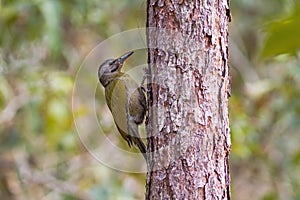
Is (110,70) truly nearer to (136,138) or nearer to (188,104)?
(136,138)

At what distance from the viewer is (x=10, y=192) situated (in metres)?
4.57

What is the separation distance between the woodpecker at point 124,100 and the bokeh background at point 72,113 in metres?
1.09

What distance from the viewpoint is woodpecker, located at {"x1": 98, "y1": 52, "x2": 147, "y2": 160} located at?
6.66ft

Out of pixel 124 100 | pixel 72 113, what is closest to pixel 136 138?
pixel 124 100

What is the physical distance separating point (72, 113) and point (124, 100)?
1940mm

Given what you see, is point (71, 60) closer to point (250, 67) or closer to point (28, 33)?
point (28, 33)

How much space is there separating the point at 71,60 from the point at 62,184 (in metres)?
1.02

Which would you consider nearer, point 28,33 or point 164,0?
point 164,0

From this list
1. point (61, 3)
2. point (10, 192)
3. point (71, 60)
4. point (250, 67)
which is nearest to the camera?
point (61, 3)

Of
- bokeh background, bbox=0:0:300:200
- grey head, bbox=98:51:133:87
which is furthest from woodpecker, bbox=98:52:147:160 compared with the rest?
bokeh background, bbox=0:0:300:200

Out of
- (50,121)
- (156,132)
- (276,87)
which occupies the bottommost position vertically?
(156,132)

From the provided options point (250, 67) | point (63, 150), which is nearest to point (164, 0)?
point (63, 150)

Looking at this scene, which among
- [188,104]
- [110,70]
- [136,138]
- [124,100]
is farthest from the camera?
[110,70]

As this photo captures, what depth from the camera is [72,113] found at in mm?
4074
